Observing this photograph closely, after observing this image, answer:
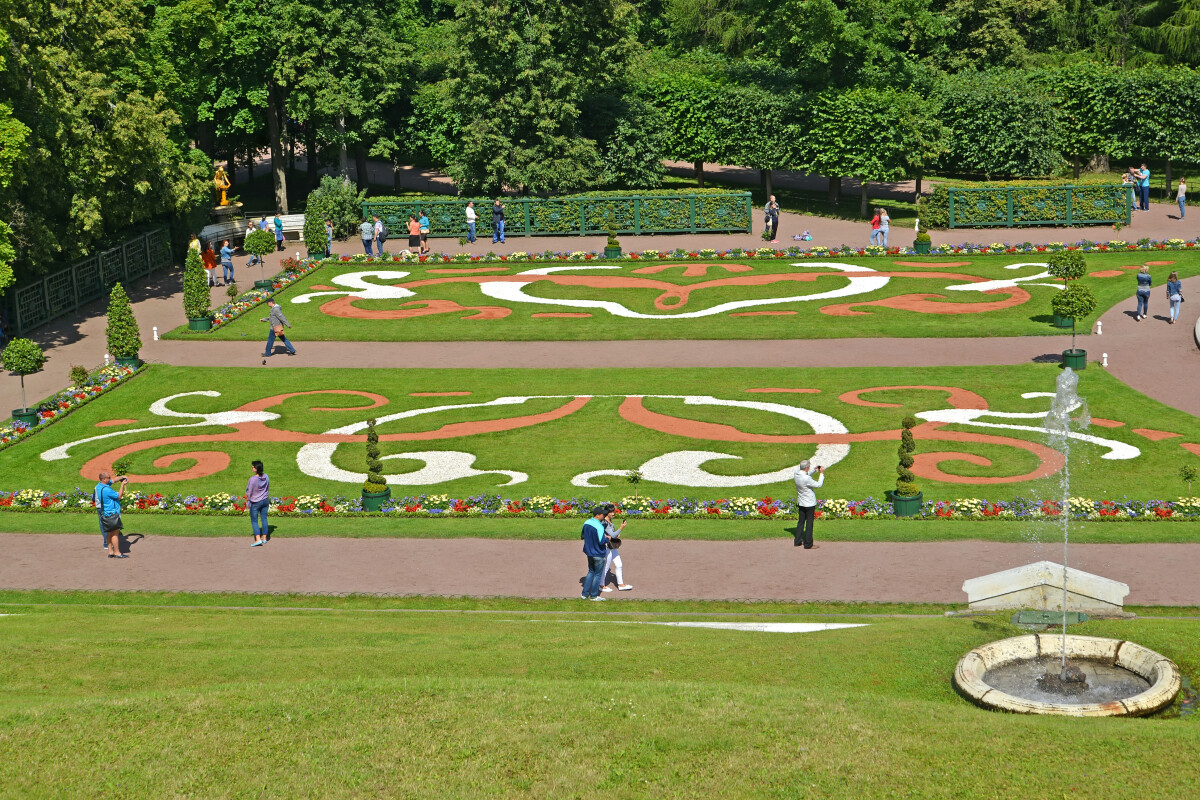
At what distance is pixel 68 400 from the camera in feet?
133

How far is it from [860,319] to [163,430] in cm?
2339

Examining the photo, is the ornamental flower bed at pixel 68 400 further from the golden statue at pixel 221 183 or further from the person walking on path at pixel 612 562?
the golden statue at pixel 221 183

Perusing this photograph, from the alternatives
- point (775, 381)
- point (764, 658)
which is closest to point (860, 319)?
point (775, 381)

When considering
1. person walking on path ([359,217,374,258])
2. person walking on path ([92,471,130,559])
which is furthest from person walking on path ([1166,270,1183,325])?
person walking on path ([92,471,130,559])

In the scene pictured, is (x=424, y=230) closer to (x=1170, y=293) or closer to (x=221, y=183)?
(x=221, y=183)

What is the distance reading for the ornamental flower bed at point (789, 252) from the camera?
187ft

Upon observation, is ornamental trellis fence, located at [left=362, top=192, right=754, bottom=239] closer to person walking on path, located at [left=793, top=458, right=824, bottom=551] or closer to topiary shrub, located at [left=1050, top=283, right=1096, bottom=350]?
topiary shrub, located at [left=1050, top=283, right=1096, bottom=350]

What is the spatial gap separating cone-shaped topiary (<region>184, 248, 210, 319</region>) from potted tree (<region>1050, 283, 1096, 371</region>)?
2886 cm

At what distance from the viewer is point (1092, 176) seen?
75125 mm

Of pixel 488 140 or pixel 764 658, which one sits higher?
pixel 488 140

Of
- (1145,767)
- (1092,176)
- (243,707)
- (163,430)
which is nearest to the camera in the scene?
(1145,767)

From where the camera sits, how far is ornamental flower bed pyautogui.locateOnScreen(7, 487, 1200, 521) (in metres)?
28.8

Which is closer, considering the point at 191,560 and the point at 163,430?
the point at 191,560

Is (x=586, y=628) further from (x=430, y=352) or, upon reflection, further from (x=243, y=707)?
(x=430, y=352)
